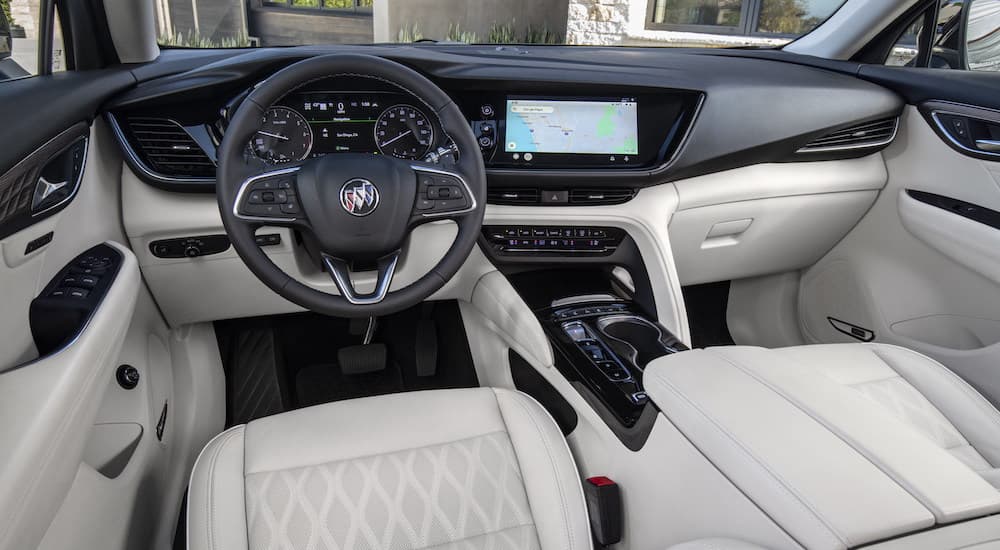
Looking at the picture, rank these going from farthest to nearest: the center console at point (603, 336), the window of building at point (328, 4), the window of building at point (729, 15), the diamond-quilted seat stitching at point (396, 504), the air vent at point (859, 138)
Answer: the window of building at point (729, 15)
the window of building at point (328, 4)
the air vent at point (859, 138)
the center console at point (603, 336)
the diamond-quilted seat stitching at point (396, 504)

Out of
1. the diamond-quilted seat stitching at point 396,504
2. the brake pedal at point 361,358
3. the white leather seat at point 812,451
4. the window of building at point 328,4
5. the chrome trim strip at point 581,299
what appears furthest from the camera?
the window of building at point 328,4

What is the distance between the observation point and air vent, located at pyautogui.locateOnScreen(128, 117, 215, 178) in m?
1.33

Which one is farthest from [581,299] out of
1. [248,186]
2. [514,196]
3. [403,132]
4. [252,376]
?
[252,376]

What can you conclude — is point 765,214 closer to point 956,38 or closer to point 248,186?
point 956,38

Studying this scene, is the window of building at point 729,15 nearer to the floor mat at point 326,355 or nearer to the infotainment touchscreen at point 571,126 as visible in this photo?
the infotainment touchscreen at point 571,126

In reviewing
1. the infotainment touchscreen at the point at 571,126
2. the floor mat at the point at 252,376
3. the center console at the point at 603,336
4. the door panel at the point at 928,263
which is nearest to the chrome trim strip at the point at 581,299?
the center console at the point at 603,336

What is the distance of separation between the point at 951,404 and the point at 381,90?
1.31m

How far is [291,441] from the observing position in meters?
1.09

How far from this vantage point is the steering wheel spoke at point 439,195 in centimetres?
119

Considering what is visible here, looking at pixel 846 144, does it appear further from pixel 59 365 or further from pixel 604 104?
pixel 59 365

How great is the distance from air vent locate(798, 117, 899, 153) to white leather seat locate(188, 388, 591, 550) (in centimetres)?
113

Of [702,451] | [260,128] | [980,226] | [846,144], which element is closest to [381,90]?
[260,128]

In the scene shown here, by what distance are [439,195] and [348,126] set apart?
0.29 metres

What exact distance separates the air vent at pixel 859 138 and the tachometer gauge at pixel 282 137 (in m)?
1.26
